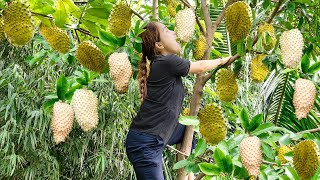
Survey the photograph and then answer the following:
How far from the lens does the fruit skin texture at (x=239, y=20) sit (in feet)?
3.53

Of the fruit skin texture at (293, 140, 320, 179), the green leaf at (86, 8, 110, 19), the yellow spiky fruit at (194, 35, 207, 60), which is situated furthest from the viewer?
the yellow spiky fruit at (194, 35, 207, 60)

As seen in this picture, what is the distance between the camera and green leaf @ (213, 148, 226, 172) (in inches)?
40.9

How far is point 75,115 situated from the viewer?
109cm

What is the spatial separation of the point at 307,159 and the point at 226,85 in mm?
323

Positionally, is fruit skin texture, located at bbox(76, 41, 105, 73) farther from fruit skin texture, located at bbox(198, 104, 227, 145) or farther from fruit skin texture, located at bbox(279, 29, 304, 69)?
fruit skin texture, located at bbox(279, 29, 304, 69)

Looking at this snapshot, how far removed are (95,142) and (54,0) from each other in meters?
1.98

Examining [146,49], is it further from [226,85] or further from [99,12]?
[226,85]

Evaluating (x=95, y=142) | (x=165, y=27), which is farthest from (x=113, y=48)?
(x=95, y=142)

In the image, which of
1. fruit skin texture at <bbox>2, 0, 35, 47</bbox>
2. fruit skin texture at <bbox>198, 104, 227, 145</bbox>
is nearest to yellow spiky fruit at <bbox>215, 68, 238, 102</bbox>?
fruit skin texture at <bbox>198, 104, 227, 145</bbox>

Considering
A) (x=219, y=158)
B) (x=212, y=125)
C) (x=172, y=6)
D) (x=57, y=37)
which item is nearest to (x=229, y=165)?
(x=219, y=158)

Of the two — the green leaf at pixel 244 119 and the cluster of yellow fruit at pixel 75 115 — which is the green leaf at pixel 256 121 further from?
the cluster of yellow fruit at pixel 75 115

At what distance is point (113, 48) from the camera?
1.25 metres

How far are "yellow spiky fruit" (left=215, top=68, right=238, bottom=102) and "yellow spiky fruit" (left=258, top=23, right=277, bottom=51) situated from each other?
115 millimetres

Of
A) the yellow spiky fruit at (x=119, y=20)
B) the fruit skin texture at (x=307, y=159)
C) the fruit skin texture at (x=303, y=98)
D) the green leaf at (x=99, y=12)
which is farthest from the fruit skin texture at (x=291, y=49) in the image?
the green leaf at (x=99, y=12)
